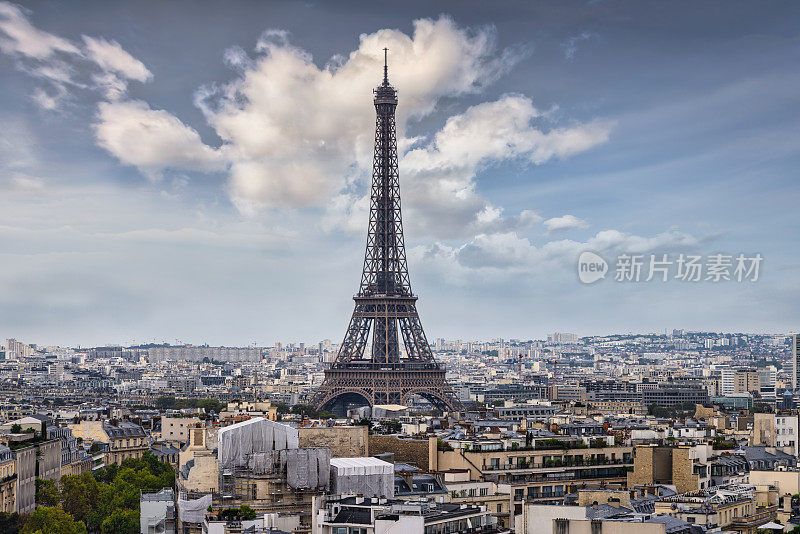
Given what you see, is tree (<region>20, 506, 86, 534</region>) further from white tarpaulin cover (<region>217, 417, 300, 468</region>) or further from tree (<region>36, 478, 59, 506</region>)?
white tarpaulin cover (<region>217, 417, 300, 468</region>)

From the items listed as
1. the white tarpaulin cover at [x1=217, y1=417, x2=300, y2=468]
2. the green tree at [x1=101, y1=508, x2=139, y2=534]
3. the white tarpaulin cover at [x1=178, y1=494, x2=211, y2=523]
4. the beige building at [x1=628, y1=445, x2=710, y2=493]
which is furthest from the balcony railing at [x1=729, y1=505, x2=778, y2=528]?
the green tree at [x1=101, y1=508, x2=139, y2=534]

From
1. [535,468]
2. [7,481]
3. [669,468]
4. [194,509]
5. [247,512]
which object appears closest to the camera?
[247,512]

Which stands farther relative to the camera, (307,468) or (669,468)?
(669,468)

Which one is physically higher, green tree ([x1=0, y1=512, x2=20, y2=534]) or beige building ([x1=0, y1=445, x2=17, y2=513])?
beige building ([x1=0, y1=445, x2=17, y2=513])

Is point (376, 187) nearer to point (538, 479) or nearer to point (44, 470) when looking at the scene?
point (44, 470)

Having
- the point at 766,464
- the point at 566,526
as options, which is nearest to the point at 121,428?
the point at 766,464

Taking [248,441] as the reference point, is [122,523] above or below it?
below

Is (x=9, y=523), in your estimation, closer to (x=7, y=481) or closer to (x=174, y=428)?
(x=7, y=481)

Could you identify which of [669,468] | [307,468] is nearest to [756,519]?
[669,468]
